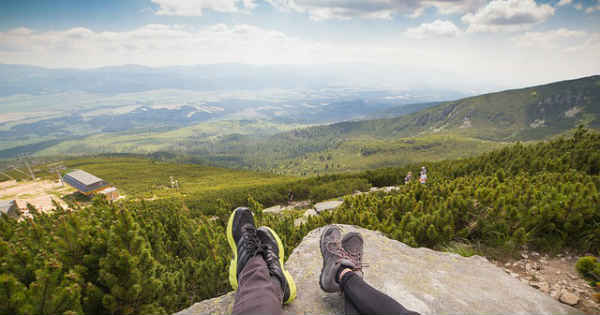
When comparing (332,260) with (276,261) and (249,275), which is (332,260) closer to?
(276,261)

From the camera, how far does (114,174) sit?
73062 millimetres

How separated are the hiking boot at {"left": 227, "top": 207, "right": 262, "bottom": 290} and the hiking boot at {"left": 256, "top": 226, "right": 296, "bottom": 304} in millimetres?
115

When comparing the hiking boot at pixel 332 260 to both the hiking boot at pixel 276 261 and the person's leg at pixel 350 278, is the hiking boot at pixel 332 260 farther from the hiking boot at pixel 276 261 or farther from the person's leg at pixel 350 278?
the hiking boot at pixel 276 261

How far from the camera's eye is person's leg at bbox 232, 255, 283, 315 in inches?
94.3

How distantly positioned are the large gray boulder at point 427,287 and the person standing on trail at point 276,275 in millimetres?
281

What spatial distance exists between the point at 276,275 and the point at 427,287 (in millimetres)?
2170

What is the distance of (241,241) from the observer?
3.55 m

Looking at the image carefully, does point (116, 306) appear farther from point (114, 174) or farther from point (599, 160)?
point (114, 174)

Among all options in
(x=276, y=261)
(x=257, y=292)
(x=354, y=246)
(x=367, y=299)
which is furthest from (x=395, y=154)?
(x=257, y=292)

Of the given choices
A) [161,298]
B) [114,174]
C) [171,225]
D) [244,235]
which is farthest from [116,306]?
[114,174]

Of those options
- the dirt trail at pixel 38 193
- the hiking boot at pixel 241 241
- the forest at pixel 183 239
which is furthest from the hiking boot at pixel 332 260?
the dirt trail at pixel 38 193

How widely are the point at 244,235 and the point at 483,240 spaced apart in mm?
5252

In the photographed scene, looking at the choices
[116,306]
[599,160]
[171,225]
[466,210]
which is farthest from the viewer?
[599,160]

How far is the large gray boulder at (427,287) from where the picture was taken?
9.68 ft
